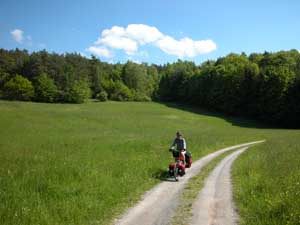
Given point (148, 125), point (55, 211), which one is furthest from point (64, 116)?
point (55, 211)

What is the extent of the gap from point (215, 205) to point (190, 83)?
3690 inches

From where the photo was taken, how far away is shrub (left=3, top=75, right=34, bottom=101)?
265ft

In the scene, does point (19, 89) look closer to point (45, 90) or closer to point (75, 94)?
point (45, 90)

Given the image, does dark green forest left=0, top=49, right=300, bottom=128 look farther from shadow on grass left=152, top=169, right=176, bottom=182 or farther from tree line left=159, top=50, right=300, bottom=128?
shadow on grass left=152, top=169, right=176, bottom=182

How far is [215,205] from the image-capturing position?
9.38 m

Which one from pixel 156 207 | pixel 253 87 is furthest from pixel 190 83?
pixel 156 207

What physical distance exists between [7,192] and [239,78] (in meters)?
75.6

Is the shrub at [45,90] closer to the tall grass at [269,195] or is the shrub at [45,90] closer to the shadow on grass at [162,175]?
the shadow on grass at [162,175]

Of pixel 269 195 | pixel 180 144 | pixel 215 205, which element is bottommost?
pixel 215 205

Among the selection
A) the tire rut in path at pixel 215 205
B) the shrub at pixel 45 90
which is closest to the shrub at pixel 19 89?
the shrub at pixel 45 90

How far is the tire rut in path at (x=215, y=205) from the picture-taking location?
26.3 ft

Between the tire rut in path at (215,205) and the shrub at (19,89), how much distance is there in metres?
78.4

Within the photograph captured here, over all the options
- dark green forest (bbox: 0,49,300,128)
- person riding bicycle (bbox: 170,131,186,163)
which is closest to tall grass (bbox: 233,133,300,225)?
person riding bicycle (bbox: 170,131,186,163)

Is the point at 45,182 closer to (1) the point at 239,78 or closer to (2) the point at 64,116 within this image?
(2) the point at 64,116
